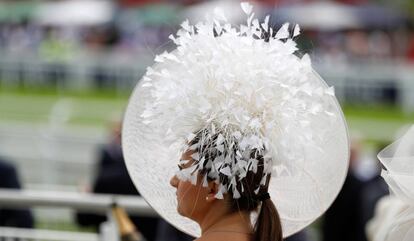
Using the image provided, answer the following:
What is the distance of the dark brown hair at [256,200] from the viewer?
2.79m

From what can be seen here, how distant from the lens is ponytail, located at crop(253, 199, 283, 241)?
9.16 feet

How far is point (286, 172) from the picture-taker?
288 centimetres

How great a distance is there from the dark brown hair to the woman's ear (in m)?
0.02

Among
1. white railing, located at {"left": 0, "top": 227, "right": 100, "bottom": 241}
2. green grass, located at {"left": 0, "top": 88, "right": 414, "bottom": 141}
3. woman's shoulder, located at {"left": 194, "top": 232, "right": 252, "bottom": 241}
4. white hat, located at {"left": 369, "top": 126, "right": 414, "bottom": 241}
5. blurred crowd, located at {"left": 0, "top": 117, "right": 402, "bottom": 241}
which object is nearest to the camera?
woman's shoulder, located at {"left": 194, "top": 232, "right": 252, "bottom": 241}

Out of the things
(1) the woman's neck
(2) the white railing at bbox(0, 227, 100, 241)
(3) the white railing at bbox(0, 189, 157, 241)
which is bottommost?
(2) the white railing at bbox(0, 227, 100, 241)

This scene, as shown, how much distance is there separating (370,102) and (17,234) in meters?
22.2

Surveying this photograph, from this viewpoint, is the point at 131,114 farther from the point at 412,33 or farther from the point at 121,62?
the point at 412,33

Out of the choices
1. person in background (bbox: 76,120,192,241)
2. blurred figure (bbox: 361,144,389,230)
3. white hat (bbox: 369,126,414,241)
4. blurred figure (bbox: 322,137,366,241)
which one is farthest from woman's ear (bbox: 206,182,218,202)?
blurred figure (bbox: 322,137,366,241)

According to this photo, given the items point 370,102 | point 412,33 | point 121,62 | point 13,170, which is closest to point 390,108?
point 370,102

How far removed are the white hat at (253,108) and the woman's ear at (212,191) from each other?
3 cm

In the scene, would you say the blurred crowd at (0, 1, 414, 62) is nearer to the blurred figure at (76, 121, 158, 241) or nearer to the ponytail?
the blurred figure at (76, 121, 158, 241)

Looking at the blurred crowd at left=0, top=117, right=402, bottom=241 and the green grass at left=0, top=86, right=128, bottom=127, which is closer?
the blurred crowd at left=0, top=117, right=402, bottom=241

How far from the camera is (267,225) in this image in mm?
2801

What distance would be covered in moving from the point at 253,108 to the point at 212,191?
9.2 inches
